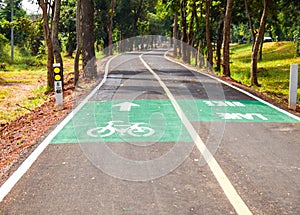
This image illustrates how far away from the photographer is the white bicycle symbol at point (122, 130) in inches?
332

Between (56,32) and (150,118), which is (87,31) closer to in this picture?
(56,32)

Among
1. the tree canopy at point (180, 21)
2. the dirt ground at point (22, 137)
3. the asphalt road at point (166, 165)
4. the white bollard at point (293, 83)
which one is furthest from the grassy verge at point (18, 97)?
the white bollard at point (293, 83)

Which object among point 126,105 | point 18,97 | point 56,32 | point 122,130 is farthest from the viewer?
point 18,97

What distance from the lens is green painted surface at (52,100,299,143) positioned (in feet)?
27.1

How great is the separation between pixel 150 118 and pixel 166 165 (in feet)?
11.5

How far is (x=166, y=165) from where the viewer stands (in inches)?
256

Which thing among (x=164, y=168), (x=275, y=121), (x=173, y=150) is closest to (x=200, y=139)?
(x=173, y=150)

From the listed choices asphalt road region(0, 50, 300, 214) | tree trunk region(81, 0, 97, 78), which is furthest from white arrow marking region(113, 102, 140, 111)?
tree trunk region(81, 0, 97, 78)

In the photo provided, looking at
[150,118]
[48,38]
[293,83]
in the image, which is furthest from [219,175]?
[48,38]

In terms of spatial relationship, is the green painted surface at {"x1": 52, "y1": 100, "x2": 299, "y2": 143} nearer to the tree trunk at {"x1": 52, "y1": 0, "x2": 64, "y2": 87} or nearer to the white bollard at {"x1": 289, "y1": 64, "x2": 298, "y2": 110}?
the white bollard at {"x1": 289, "y1": 64, "x2": 298, "y2": 110}

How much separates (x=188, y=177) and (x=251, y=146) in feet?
7.10

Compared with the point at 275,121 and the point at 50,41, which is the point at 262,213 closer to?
the point at 275,121

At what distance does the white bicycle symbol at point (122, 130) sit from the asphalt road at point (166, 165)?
2 cm

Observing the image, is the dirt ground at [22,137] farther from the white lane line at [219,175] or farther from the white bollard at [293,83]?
the white lane line at [219,175]
